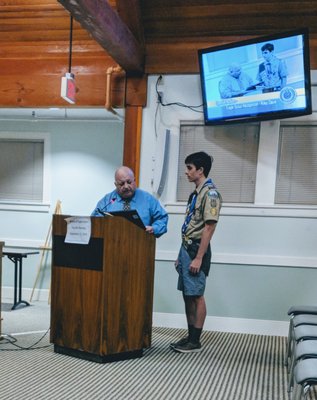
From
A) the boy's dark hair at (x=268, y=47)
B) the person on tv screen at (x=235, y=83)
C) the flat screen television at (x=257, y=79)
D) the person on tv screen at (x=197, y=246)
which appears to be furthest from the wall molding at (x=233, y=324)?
the boy's dark hair at (x=268, y=47)

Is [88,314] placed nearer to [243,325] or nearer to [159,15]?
[243,325]

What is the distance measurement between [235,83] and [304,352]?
91.5 inches

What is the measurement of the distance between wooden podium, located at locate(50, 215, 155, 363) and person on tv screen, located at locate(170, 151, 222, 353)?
0.30 m

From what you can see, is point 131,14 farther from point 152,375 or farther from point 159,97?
point 152,375

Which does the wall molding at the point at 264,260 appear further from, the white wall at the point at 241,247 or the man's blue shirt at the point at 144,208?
the man's blue shirt at the point at 144,208

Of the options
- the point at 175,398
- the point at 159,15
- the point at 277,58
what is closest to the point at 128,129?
the point at 159,15

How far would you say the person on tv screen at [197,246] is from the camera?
2.99 metres

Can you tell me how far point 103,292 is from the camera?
8.67ft

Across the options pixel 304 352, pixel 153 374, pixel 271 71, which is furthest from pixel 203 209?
pixel 304 352

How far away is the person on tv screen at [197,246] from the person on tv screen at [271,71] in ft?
2.78

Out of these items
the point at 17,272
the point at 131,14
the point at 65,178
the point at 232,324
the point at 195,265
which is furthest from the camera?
the point at 65,178

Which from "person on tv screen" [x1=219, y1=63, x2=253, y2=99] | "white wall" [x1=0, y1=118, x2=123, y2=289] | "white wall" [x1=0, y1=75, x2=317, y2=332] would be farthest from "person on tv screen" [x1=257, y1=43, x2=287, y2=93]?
"white wall" [x1=0, y1=118, x2=123, y2=289]

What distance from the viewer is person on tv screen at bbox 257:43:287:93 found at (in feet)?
10.8

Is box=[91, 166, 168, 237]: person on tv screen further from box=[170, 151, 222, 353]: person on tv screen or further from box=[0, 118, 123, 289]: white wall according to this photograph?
box=[0, 118, 123, 289]: white wall
